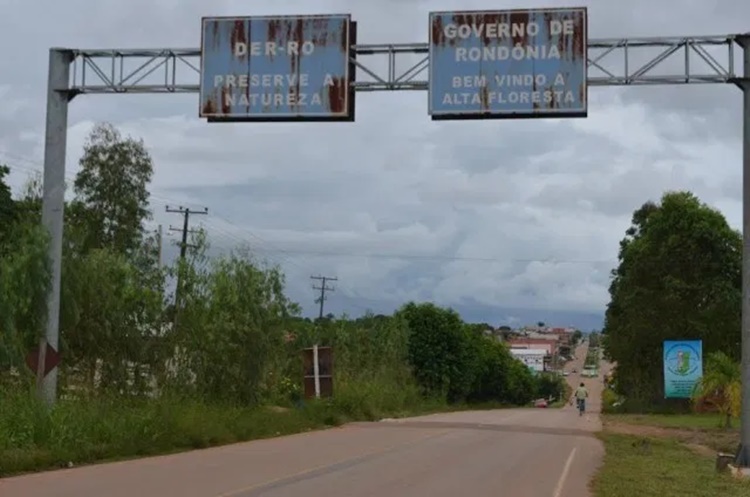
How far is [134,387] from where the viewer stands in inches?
1019

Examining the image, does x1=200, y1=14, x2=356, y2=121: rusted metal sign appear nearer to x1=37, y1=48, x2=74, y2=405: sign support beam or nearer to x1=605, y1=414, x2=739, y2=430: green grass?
x1=37, y1=48, x2=74, y2=405: sign support beam

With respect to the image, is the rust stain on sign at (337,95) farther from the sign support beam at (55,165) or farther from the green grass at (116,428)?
the green grass at (116,428)

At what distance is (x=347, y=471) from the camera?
18875 millimetres

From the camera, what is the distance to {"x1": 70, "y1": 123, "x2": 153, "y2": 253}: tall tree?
47.3 meters

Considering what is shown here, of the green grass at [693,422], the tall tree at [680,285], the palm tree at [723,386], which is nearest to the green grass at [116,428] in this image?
the palm tree at [723,386]

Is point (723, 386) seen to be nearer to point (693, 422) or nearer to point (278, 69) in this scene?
point (693, 422)

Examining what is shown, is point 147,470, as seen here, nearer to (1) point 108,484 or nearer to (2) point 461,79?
(1) point 108,484

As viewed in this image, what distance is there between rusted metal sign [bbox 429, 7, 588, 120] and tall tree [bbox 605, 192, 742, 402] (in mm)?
40711

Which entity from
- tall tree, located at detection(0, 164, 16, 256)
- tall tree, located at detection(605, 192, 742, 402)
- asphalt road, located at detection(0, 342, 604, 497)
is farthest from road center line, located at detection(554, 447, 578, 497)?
tall tree, located at detection(605, 192, 742, 402)

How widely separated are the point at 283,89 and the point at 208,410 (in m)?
10.2

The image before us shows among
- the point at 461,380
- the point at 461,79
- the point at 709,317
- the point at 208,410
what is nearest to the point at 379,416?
the point at 208,410

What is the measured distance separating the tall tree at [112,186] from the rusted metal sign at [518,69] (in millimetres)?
30225

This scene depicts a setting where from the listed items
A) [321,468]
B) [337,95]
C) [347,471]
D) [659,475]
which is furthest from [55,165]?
[659,475]

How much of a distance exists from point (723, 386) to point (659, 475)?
20.8m
